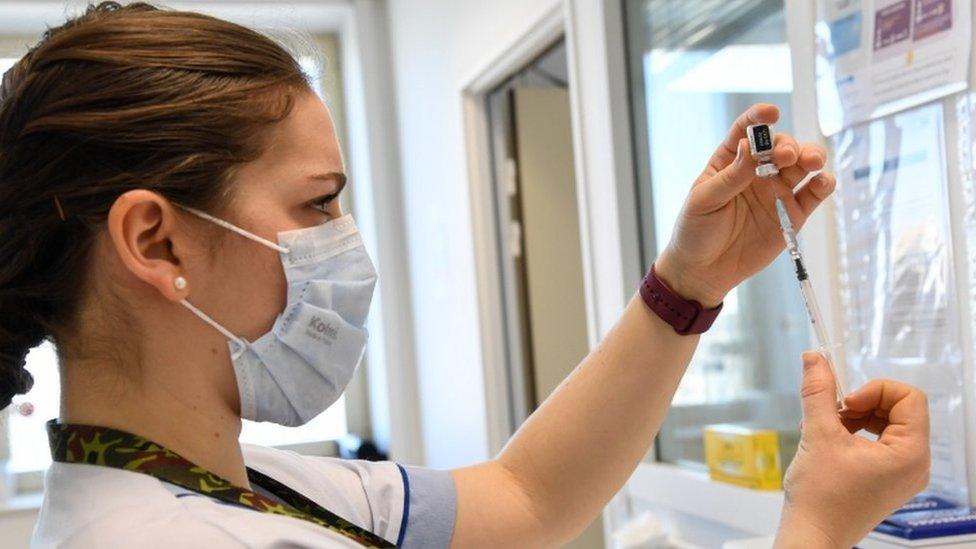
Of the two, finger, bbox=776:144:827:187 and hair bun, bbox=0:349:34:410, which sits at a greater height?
finger, bbox=776:144:827:187

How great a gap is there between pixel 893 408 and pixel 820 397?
2.6 inches

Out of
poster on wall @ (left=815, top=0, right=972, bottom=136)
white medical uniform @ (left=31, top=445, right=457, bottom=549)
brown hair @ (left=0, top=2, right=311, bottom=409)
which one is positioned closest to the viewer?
white medical uniform @ (left=31, top=445, right=457, bottom=549)

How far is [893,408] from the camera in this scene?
2.66ft

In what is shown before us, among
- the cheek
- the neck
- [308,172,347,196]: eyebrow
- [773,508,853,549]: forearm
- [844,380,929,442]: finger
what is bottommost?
[773,508,853,549]: forearm

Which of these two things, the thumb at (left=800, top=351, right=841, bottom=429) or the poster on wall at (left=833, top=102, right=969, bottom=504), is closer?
the thumb at (left=800, top=351, right=841, bottom=429)

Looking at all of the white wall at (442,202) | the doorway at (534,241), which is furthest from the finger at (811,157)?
the doorway at (534,241)

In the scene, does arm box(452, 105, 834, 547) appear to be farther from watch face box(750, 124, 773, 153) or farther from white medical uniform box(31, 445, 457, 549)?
white medical uniform box(31, 445, 457, 549)

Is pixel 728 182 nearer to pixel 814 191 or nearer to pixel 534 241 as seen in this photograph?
pixel 814 191

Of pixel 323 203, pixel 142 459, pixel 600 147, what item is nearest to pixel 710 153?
pixel 600 147

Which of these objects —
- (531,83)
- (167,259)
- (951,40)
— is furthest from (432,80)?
(167,259)

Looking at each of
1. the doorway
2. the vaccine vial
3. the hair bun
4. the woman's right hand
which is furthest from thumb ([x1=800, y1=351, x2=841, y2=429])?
the doorway

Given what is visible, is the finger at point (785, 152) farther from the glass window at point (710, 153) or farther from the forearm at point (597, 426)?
the glass window at point (710, 153)

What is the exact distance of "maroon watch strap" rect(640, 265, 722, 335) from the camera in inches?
41.8

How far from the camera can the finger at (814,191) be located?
3.21 ft
